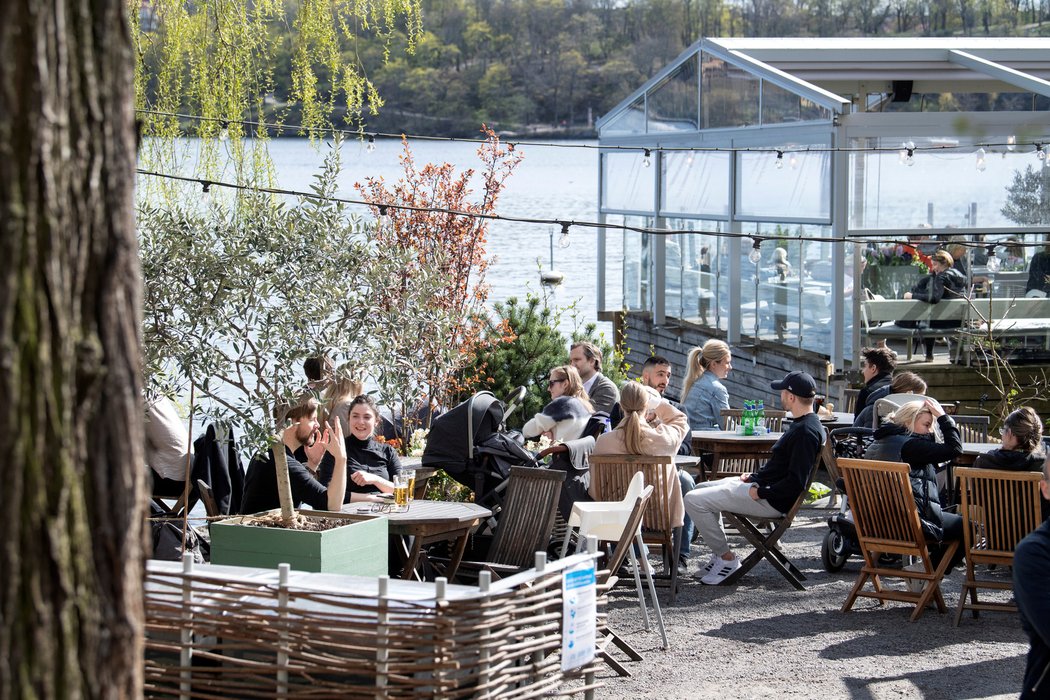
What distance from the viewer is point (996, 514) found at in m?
7.18

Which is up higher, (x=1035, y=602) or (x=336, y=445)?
(x=336, y=445)

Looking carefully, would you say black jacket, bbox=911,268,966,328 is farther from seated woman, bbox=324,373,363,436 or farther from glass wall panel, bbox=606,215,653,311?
seated woman, bbox=324,373,363,436

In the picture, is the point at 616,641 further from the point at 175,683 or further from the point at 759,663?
the point at 175,683

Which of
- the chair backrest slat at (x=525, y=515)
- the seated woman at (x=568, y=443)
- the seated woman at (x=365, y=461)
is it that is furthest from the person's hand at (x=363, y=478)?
the seated woman at (x=568, y=443)

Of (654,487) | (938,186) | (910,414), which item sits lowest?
(654,487)

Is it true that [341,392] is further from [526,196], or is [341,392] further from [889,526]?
[526,196]

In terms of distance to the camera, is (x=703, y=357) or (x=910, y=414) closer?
(x=910, y=414)

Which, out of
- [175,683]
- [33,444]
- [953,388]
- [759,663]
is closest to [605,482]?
[759,663]

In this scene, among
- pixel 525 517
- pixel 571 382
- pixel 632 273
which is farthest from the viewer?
pixel 632 273

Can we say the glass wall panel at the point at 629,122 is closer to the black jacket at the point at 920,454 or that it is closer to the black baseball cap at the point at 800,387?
the black baseball cap at the point at 800,387

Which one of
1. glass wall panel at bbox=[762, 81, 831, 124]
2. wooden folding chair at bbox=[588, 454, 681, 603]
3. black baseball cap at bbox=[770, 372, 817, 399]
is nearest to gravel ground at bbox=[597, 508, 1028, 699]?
wooden folding chair at bbox=[588, 454, 681, 603]

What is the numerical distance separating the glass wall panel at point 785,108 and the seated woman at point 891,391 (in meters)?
4.25

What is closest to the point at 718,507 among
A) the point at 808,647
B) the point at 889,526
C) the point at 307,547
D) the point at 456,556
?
the point at 889,526

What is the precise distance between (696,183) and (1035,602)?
13.1m
